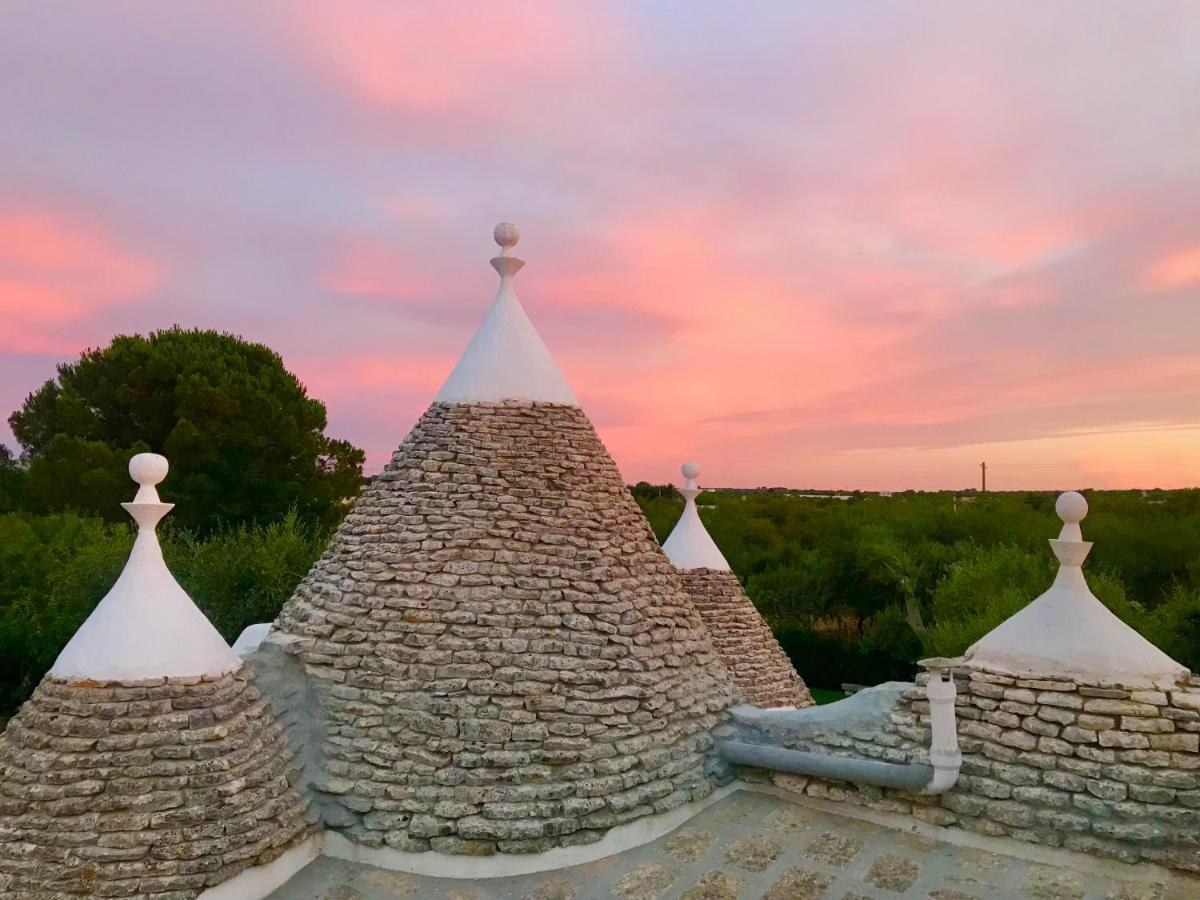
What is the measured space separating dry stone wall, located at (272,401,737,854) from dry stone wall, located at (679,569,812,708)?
303 centimetres

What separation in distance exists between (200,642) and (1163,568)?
24.2 metres

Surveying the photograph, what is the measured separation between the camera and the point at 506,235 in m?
7.47

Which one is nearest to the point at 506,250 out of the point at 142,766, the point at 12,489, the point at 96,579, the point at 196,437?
the point at 142,766

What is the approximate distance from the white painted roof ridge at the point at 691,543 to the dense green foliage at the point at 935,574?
798 centimetres

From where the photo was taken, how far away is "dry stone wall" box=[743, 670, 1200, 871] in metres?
5.65

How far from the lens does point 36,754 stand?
5371 mm

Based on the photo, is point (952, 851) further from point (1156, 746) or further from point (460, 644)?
point (460, 644)

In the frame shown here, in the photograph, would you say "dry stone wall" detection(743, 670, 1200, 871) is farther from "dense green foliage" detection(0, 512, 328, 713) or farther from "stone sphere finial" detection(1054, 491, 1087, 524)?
"dense green foliage" detection(0, 512, 328, 713)

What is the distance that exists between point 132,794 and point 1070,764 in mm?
6525

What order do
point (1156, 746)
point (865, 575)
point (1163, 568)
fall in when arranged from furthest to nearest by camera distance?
point (865, 575) → point (1163, 568) → point (1156, 746)

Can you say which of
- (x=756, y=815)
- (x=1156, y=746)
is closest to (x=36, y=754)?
(x=756, y=815)

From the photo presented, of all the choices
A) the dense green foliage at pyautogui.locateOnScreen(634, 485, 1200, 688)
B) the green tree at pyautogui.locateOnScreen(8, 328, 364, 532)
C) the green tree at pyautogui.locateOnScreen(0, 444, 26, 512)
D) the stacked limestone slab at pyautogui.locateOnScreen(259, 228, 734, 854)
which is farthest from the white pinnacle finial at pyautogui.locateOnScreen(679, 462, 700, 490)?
the green tree at pyautogui.locateOnScreen(0, 444, 26, 512)

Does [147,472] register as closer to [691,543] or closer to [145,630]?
[145,630]

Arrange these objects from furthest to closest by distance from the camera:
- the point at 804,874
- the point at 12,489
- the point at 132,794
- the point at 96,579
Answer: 1. the point at 12,489
2. the point at 96,579
3. the point at 804,874
4. the point at 132,794
